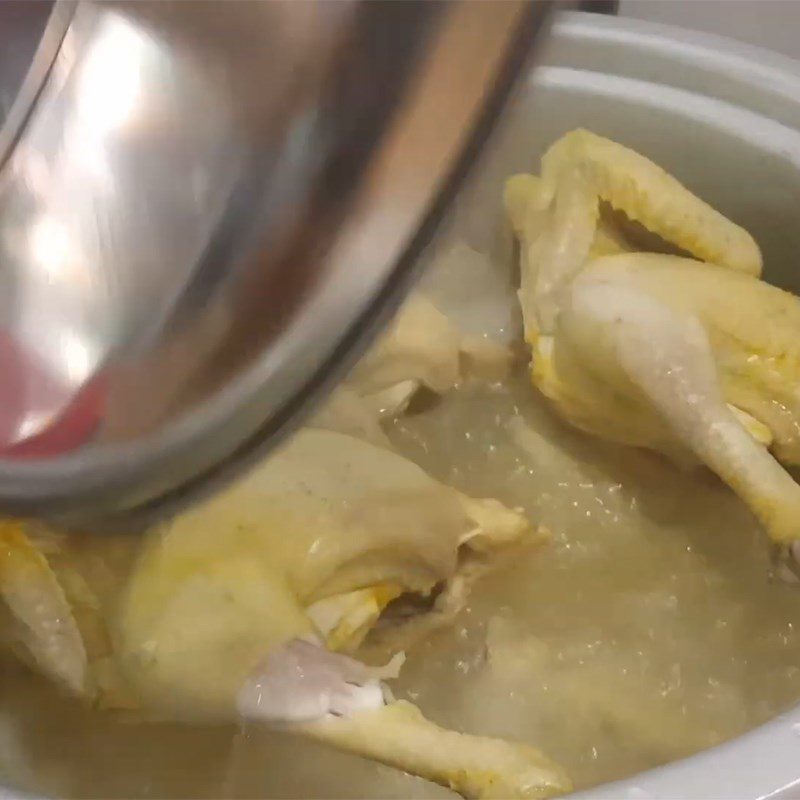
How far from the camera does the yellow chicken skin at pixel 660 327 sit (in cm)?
55

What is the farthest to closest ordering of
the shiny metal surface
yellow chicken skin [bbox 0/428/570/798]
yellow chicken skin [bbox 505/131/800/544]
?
yellow chicken skin [bbox 505/131/800/544] → yellow chicken skin [bbox 0/428/570/798] → the shiny metal surface

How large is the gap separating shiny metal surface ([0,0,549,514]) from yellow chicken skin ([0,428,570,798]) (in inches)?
2.6

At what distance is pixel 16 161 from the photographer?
44 centimetres

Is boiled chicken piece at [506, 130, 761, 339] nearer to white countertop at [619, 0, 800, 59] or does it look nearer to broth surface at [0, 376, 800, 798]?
broth surface at [0, 376, 800, 798]

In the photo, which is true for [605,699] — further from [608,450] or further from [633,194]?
[633,194]

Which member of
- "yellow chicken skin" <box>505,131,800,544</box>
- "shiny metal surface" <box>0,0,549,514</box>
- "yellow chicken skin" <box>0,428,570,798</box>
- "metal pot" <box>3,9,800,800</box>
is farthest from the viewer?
"metal pot" <box>3,9,800,800</box>

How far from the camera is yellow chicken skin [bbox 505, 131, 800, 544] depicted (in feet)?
1.79

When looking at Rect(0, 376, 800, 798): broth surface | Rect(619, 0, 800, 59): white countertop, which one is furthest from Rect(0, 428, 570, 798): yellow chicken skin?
Rect(619, 0, 800, 59): white countertop

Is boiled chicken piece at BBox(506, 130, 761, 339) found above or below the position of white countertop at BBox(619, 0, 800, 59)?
below

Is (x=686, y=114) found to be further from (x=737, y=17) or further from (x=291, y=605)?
(x=291, y=605)

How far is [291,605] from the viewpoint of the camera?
1.54 feet

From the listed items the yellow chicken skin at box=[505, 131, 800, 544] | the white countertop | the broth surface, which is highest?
the white countertop

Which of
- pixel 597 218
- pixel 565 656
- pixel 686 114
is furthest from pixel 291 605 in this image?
pixel 686 114

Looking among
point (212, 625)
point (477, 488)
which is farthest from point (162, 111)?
point (477, 488)
